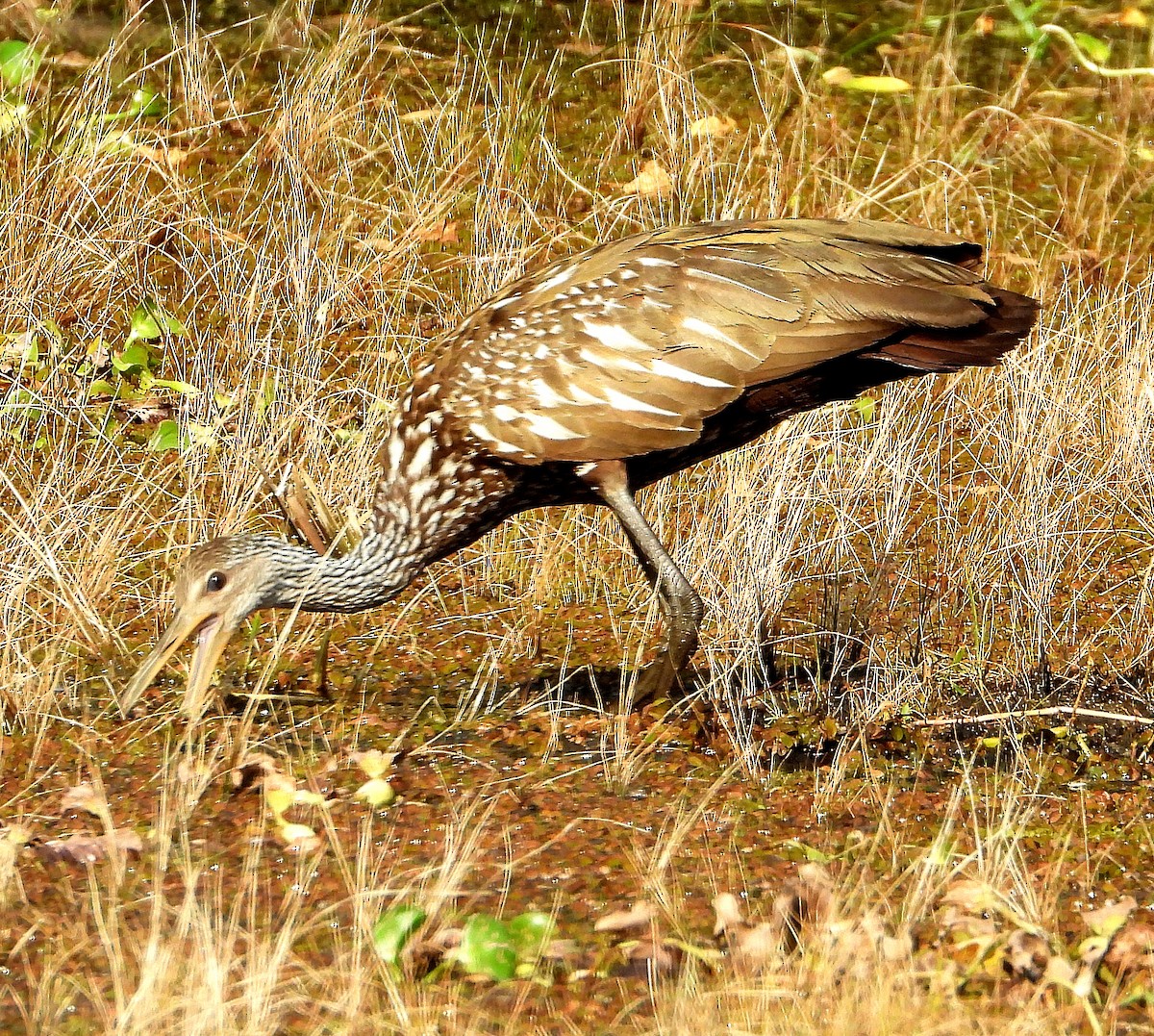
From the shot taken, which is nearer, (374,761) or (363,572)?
(374,761)

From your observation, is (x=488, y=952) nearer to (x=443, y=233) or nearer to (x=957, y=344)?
(x=957, y=344)

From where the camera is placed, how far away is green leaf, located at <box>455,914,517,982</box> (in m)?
3.46

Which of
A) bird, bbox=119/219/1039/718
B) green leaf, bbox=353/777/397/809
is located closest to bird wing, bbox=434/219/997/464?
bird, bbox=119/219/1039/718

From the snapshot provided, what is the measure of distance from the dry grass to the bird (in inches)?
16.7

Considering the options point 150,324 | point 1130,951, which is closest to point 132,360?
point 150,324

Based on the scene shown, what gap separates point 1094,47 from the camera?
909 centimetres

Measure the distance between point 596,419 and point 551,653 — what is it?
1.11 m

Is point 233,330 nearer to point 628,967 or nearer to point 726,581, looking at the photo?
point 726,581

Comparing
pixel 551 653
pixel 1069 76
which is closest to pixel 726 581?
pixel 551 653

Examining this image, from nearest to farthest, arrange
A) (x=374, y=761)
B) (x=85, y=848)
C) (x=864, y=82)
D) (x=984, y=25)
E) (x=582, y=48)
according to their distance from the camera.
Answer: (x=85, y=848) < (x=374, y=761) < (x=864, y=82) < (x=582, y=48) < (x=984, y=25)

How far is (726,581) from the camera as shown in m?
5.48

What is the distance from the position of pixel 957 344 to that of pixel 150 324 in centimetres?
356

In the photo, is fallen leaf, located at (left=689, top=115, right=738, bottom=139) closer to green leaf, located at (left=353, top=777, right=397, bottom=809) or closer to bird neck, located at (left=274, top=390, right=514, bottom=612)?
bird neck, located at (left=274, top=390, right=514, bottom=612)

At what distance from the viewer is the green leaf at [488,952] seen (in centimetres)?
346
